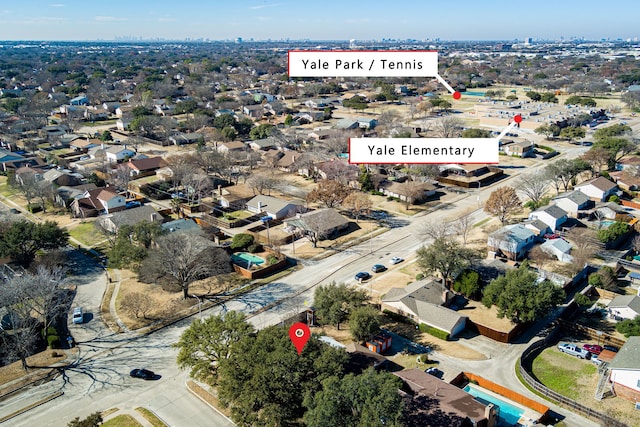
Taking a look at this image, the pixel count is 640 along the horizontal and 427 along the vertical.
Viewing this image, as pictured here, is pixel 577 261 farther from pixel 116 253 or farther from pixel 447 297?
pixel 116 253

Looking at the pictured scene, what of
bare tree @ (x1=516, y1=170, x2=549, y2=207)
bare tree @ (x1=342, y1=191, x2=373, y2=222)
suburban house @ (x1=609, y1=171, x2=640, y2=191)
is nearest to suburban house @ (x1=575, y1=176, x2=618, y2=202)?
suburban house @ (x1=609, y1=171, x2=640, y2=191)

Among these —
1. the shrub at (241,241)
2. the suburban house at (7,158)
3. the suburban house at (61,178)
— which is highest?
the suburban house at (7,158)

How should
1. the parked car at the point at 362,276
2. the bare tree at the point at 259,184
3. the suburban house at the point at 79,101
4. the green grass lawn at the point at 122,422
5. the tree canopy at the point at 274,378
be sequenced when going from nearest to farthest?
the tree canopy at the point at 274,378 → the green grass lawn at the point at 122,422 → the parked car at the point at 362,276 → the bare tree at the point at 259,184 → the suburban house at the point at 79,101

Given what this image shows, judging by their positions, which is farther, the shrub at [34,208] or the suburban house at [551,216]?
the shrub at [34,208]

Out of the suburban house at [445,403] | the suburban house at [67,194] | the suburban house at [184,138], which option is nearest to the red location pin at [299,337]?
the suburban house at [445,403]

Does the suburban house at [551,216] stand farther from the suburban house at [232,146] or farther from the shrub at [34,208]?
the shrub at [34,208]

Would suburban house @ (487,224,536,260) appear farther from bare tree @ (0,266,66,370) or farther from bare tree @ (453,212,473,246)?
bare tree @ (0,266,66,370)

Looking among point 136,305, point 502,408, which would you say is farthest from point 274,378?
point 136,305
